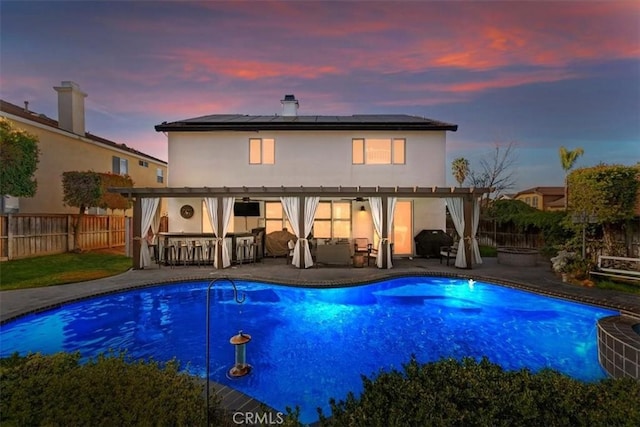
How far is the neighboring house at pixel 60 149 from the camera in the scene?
13539 mm

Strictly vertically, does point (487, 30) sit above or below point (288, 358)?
above

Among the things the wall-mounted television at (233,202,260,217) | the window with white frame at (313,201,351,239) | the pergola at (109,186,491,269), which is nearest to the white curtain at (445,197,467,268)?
the pergola at (109,186,491,269)

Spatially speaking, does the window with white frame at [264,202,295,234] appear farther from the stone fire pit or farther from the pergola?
the stone fire pit

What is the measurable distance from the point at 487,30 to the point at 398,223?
820 cm

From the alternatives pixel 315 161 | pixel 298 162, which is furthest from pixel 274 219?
pixel 315 161

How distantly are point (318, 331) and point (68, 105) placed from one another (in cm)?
1941

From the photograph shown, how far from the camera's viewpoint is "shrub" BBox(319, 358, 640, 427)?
6.92ft

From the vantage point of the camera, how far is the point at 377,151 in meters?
13.8

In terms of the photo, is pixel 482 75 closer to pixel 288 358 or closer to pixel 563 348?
pixel 563 348

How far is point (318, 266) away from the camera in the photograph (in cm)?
1123

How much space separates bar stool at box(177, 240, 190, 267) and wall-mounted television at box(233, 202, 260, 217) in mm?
3247

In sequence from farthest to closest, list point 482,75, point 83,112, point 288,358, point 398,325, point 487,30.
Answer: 1. point 83,112
2. point 482,75
3. point 487,30
4. point 398,325
5. point 288,358

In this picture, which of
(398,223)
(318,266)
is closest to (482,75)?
(398,223)

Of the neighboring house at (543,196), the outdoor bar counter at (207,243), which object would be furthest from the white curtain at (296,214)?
the neighboring house at (543,196)
